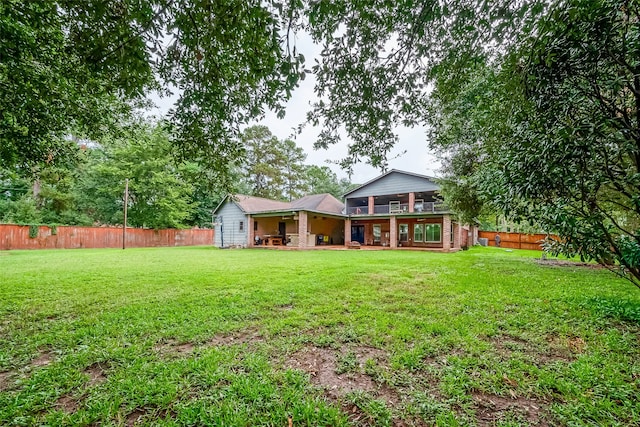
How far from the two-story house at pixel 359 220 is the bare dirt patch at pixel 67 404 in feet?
47.7

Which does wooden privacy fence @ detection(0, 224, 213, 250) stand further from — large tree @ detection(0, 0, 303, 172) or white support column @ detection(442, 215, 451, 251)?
white support column @ detection(442, 215, 451, 251)

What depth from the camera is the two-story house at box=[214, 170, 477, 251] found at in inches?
711

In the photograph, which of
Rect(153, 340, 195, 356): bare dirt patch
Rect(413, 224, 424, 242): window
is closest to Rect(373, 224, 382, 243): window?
Rect(413, 224, 424, 242): window

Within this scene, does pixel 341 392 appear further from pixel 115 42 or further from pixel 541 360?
pixel 115 42

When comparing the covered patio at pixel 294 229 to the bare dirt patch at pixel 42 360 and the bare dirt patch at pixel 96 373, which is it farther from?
the bare dirt patch at pixel 96 373

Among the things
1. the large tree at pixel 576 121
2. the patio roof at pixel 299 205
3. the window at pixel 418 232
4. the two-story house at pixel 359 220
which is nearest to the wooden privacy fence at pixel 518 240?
the two-story house at pixel 359 220

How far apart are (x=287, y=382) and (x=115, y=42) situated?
338 cm

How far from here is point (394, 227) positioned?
18094 mm

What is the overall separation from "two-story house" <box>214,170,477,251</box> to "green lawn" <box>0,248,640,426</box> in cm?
1257

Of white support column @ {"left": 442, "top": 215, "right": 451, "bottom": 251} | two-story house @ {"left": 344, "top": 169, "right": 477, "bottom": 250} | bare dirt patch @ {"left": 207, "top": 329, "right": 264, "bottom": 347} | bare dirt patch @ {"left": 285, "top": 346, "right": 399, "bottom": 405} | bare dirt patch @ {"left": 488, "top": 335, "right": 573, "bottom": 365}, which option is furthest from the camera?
two-story house @ {"left": 344, "top": 169, "right": 477, "bottom": 250}

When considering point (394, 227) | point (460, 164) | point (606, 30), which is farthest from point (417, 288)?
point (394, 227)

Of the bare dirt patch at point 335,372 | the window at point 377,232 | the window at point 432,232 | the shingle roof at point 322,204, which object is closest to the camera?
the bare dirt patch at point 335,372

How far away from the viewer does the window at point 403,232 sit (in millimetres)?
20062

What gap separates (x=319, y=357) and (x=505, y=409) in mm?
1502
